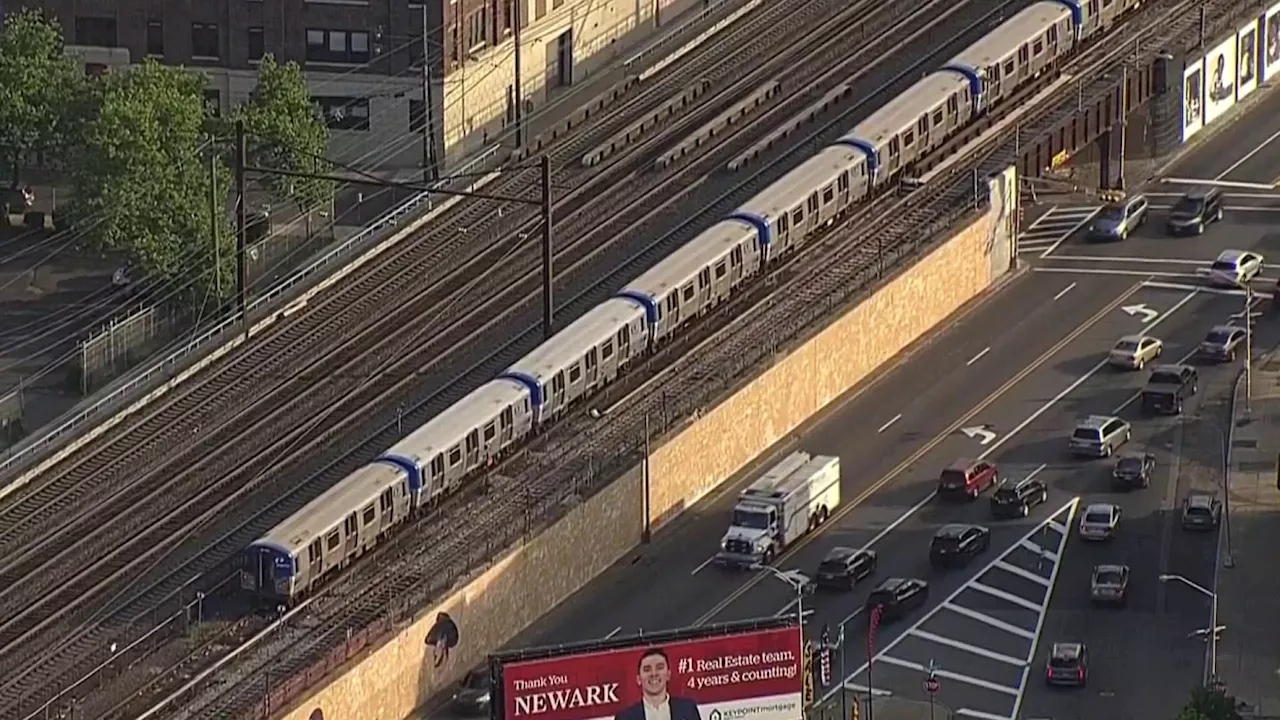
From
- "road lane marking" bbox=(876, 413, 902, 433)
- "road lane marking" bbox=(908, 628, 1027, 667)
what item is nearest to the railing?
"road lane marking" bbox=(876, 413, 902, 433)

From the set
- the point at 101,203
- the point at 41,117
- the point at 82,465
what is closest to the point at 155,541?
the point at 82,465

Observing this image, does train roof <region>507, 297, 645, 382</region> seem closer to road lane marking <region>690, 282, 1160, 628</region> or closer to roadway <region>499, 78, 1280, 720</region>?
roadway <region>499, 78, 1280, 720</region>

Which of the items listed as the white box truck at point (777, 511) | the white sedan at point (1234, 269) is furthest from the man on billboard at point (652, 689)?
the white sedan at point (1234, 269)

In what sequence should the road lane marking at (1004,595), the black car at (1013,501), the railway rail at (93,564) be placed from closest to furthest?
the railway rail at (93,564), the road lane marking at (1004,595), the black car at (1013,501)

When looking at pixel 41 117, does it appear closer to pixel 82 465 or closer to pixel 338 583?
pixel 82 465

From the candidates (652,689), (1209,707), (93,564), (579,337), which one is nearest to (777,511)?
(579,337)

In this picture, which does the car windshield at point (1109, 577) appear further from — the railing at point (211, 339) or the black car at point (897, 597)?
the railing at point (211, 339)
